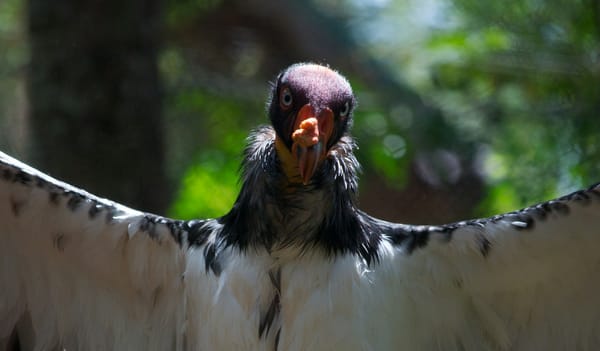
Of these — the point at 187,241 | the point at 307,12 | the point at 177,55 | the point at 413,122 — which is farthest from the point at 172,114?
the point at 187,241

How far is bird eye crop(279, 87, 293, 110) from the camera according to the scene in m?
5.15

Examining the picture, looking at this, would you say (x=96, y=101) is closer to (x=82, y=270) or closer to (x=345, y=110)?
(x=82, y=270)

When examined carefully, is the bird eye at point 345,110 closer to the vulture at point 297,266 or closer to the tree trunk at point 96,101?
the vulture at point 297,266

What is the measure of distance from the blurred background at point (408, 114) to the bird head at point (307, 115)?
9.98 ft

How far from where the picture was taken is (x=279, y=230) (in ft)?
17.4

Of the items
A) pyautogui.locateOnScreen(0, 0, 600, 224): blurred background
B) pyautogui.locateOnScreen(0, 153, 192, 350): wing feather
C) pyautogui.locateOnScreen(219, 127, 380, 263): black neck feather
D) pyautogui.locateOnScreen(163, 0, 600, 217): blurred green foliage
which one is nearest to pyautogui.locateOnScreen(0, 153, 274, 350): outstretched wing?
pyautogui.locateOnScreen(0, 153, 192, 350): wing feather

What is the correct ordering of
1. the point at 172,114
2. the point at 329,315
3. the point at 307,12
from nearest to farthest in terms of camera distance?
1. the point at 329,315
2. the point at 172,114
3. the point at 307,12

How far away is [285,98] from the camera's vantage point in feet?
17.0

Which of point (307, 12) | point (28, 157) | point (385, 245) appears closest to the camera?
point (385, 245)

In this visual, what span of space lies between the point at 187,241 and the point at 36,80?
12.6 feet

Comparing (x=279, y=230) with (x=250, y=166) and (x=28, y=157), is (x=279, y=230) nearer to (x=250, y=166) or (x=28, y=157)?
(x=250, y=166)

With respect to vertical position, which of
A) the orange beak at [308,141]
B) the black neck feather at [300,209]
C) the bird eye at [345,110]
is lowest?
the black neck feather at [300,209]

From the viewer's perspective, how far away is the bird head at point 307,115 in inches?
192

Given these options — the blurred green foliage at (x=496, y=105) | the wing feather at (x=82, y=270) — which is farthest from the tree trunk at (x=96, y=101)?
the wing feather at (x=82, y=270)
